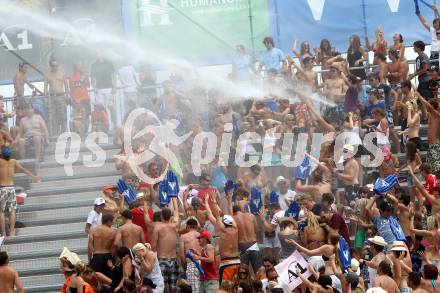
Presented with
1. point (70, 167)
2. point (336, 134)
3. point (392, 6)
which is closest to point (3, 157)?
point (70, 167)

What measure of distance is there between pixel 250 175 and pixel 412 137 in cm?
308

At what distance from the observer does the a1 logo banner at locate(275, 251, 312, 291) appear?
19.3 metres

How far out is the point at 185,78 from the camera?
28.8 metres

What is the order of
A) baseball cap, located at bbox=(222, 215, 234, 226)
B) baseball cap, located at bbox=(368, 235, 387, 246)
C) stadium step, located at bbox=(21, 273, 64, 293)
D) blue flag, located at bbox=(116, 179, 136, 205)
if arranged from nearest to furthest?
baseball cap, located at bbox=(368, 235, 387, 246), baseball cap, located at bbox=(222, 215, 234, 226), blue flag, located at bbox=(116, 179, 136, 205), stadium step, located at bbox=(21, 273, 64, 293)

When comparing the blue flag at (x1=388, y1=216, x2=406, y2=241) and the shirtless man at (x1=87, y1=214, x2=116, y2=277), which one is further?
the shirtless man at (x1=87, y1=214, x2=116, y2=277)

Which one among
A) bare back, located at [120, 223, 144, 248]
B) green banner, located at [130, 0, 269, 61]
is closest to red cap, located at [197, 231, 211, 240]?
bare back, located at [120, 223, 144, 248]

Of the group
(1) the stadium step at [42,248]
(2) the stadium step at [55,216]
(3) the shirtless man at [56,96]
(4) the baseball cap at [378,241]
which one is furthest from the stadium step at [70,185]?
(4) the baseball cap at [378,241]

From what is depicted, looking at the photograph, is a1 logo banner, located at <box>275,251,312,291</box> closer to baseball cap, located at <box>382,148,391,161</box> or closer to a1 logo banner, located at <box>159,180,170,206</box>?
a1 logo banner, located at <box>159,180,170,206</box>

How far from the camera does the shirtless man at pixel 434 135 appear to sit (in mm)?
23359

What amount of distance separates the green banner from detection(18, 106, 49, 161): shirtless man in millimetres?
3955

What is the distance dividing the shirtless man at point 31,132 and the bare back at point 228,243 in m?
6.62

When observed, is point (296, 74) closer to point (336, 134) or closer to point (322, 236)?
point (336, 134)

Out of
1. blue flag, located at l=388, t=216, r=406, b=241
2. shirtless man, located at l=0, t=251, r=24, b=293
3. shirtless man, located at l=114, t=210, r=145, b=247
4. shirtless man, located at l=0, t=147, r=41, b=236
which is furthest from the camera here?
shirtless man, located at l=0, t=147, r=41, b=236

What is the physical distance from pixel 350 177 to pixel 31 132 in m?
7.08
